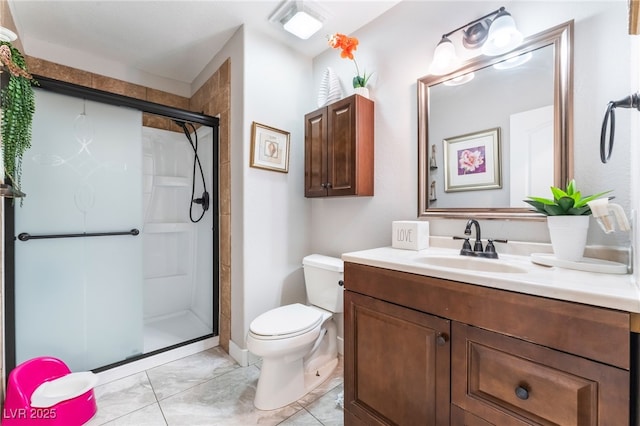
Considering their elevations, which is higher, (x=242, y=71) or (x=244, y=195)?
(x=242, y=71)

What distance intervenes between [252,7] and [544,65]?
68.7 inches

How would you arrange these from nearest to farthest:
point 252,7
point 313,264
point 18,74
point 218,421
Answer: point 18,74 < point 218,421 < point 252,7 < point 313,264

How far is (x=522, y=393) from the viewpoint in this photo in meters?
0.76

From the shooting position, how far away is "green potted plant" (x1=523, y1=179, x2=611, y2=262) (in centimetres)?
98

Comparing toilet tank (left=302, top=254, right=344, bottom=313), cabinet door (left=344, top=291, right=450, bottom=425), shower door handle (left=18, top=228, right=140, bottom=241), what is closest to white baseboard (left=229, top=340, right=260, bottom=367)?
toilet tank (left=302, top=254, right=344, bottom=313)

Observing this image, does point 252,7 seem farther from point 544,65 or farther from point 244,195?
point 544,65

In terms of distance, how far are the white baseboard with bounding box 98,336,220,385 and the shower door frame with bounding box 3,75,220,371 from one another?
0.03 m

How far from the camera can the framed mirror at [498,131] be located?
1167 millimetres

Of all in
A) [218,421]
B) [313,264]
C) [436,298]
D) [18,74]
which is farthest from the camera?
[313,264]

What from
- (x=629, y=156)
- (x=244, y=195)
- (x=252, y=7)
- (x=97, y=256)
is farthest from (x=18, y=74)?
(x=629, y=156)

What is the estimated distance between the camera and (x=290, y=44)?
2.19m

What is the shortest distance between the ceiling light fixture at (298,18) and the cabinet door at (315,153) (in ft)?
1.79

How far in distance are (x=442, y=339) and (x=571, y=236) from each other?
2.03ft

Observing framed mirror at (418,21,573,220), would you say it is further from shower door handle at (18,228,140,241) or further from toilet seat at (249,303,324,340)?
shower door handle at (18,228,140,241)
